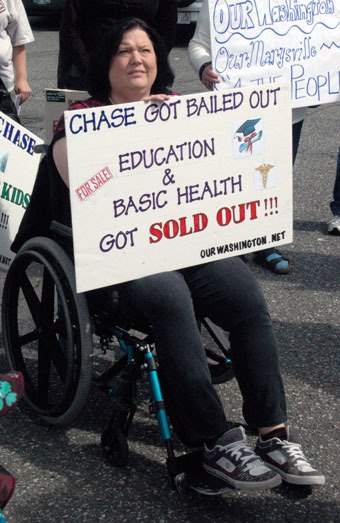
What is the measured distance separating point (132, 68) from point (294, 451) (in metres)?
1.32

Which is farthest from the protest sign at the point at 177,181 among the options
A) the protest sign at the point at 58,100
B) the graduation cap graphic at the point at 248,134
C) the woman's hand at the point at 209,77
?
the woman's hand at the point at 209,77

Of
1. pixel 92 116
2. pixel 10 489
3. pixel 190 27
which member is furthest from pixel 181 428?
pixel 190 27

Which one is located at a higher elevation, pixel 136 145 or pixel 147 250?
pixel 136 145

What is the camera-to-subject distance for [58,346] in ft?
9.78

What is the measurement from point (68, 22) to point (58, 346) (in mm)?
1695

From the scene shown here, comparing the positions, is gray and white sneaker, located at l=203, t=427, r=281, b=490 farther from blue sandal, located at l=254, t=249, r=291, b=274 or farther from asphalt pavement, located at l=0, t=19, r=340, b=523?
blue sandal, located at l=254, t=249, r=291, b=274

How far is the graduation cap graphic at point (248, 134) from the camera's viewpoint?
2781 mm

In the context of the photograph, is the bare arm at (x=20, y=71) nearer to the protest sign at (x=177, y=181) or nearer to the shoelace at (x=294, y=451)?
the protest sign at (x=177, y=181)

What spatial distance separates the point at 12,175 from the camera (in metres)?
3.58

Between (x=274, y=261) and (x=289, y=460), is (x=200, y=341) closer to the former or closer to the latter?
(x=289, y=460)

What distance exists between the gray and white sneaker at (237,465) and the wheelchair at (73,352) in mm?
78

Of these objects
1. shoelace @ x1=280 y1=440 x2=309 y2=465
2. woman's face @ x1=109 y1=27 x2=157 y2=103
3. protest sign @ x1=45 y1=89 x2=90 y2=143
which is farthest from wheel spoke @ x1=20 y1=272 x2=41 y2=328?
shoelace @ x1=280 y1=440 x2=309 y2=465

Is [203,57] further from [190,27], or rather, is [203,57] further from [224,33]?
[190,27]

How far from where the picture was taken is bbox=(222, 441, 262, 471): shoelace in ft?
8.31
